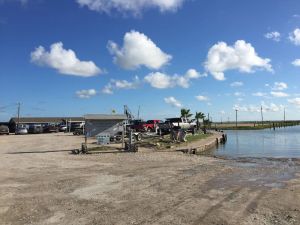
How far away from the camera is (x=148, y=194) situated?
12617 mm

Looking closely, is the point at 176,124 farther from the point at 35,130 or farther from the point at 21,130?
the point at 35,130

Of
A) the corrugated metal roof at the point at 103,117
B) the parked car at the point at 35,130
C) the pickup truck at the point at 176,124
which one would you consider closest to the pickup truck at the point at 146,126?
the pickup truck at the point at 176,124

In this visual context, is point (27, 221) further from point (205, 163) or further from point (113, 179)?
point (205, 163)

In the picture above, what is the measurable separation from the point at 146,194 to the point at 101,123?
1816 centimetres

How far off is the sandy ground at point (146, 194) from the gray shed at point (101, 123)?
8.99 m

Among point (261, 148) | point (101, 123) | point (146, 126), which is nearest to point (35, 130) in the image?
point (146, 126)

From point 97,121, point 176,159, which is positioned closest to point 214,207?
point 176,159

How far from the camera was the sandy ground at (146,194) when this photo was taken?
982cm

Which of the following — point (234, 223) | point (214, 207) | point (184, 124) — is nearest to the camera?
point (234, 223)

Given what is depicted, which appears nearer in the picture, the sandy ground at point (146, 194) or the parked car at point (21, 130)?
the sandy ground at point (146, 194)

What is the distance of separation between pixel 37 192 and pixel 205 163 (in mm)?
11056

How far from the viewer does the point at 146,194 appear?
12617 mm

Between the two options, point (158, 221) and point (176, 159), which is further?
point (176, 159)

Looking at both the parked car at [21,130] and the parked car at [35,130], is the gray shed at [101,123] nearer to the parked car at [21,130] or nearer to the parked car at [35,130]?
the parked car at [21,130]
